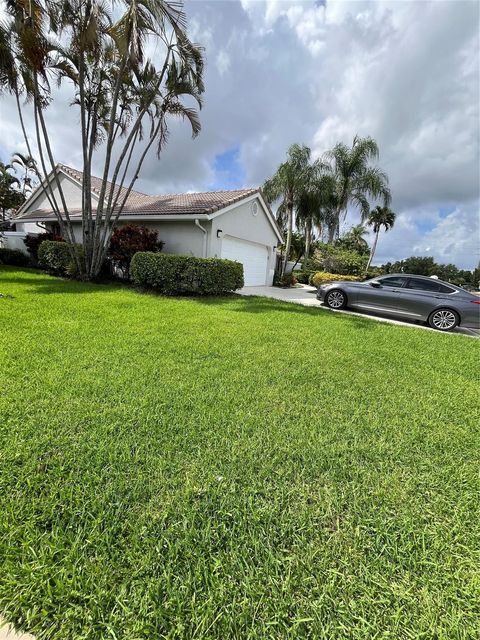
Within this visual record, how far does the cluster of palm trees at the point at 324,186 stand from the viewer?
1833 centimetres

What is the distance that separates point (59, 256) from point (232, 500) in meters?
13.2

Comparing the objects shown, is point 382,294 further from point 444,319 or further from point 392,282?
point 444,319

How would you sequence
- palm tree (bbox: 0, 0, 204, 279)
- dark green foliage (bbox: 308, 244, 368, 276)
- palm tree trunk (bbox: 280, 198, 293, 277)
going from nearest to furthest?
Answer: palm tree (bbox: 0, 0, 204, 279)
palm tree trunk (bbox: 280, 198, 293, 277)
dark green foliage (bbox: 308, 244, 368, 276)

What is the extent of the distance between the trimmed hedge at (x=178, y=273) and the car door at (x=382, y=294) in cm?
481

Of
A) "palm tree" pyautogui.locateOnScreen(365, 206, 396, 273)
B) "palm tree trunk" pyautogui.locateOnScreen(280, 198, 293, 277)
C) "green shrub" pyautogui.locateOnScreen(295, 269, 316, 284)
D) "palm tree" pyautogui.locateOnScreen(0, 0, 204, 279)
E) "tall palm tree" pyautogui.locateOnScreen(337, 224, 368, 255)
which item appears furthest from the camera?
"tall palm tree" pyautogui.locateOnScreen(337, 224, 368, 255)

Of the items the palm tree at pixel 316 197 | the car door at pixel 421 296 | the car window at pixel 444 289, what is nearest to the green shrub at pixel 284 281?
the palm tree at pixel 316 197

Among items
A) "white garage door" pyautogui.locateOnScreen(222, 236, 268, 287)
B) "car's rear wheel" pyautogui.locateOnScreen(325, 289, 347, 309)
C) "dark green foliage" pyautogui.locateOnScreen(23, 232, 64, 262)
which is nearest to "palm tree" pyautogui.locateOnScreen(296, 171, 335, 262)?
"white garage door" pyautogui.locateOnScreen(222, 236, 268, 287)

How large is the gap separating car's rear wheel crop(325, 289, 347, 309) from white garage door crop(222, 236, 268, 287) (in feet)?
16.0

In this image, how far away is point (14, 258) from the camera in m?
15.0

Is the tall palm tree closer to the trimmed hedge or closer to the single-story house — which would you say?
the single-story house

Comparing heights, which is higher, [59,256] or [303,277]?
[303,277]

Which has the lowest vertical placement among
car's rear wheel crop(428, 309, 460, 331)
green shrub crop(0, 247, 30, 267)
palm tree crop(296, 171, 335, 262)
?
car's rear wheel crop(428, 309, 460, 331)

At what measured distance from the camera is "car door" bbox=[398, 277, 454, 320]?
839 centimetres

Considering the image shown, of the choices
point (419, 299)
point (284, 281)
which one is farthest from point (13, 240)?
point (419, 299)
